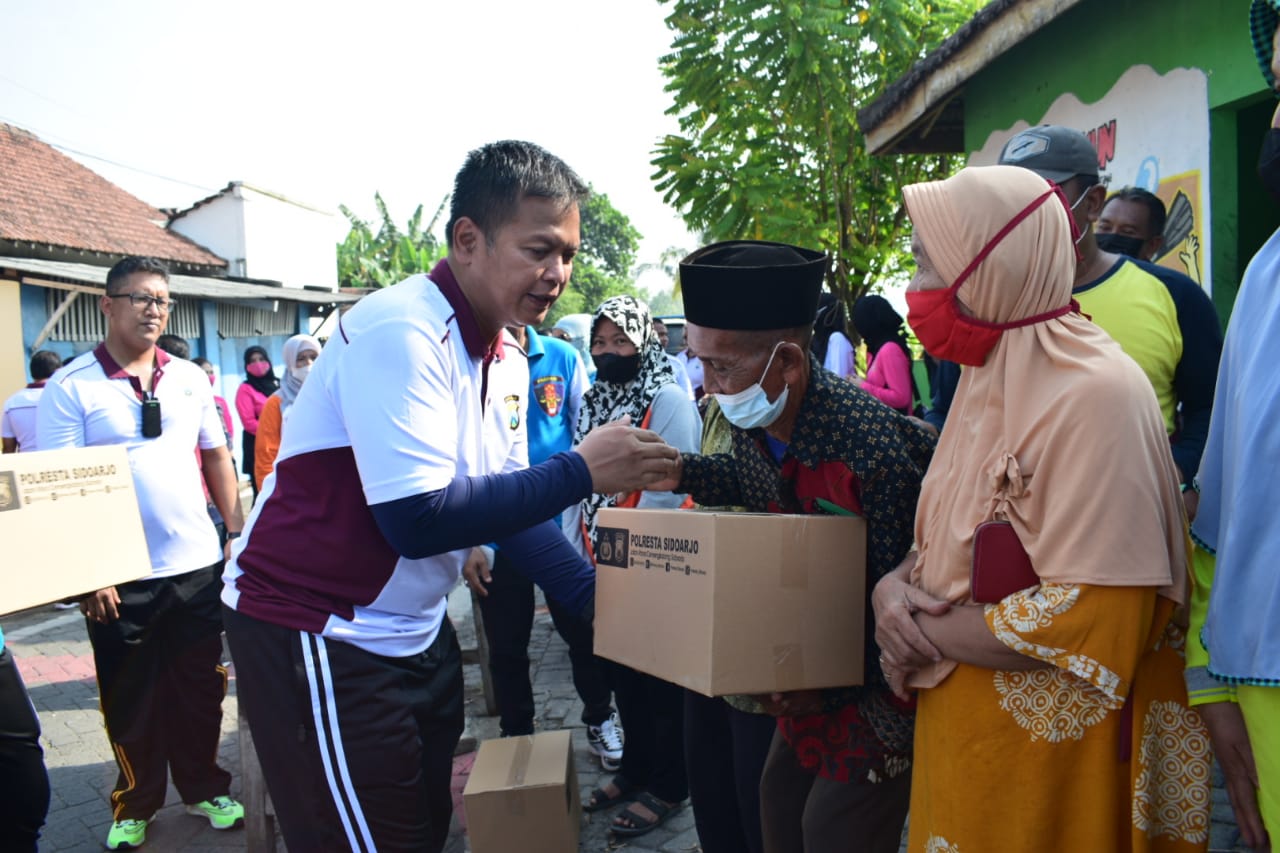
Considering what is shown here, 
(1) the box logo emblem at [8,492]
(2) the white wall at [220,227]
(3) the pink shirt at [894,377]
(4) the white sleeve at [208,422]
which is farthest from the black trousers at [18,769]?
(2) the white wall at [220,227]

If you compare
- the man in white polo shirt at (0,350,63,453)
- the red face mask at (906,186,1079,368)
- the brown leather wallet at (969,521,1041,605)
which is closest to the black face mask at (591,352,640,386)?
the red face mask at (906,186,1079,368)

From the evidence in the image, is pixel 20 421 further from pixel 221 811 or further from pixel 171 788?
pixel 221 811

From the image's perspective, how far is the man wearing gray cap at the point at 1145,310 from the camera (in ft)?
8.82

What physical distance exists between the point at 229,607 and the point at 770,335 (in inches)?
57.1

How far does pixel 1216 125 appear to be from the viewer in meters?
4.39

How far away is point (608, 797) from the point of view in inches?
153

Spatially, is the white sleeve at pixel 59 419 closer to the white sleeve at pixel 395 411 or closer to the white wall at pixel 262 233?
the white sleeve at pixel 395 411

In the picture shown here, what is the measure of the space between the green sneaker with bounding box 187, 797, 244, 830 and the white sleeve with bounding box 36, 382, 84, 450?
169 centimetres

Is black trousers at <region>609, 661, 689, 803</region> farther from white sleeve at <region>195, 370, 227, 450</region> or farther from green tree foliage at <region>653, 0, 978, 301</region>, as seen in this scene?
green tree foliage at <region>653, 0, 978, 301</region>

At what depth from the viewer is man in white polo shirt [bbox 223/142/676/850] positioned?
1.87 meters

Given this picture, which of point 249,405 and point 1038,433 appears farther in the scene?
point 249,405

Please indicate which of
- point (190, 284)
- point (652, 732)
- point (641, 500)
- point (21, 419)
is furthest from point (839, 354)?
point (190, 284)

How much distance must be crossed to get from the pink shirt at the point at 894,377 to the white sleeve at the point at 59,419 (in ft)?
14.0

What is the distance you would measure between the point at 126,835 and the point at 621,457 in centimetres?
313
